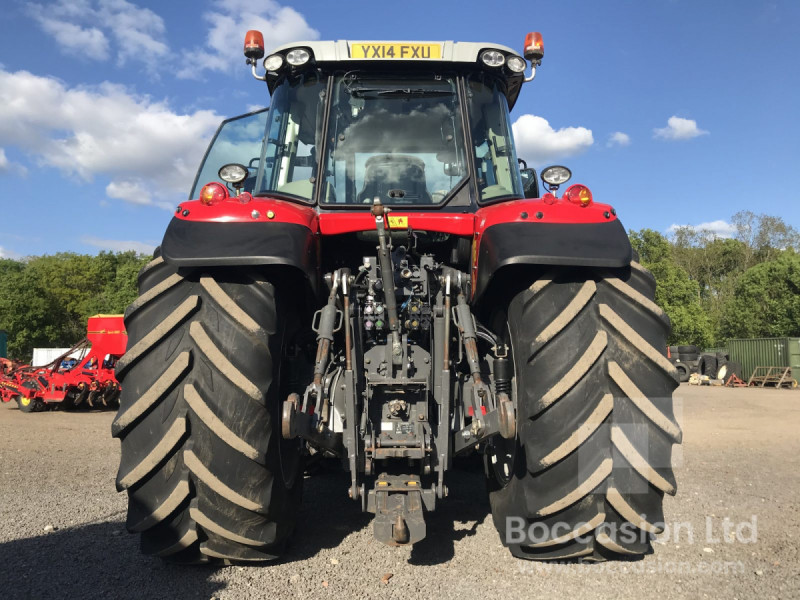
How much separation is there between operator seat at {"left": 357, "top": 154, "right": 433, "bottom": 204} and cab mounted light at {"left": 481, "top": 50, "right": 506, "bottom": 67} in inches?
30.4

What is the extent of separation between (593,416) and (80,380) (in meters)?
13.6

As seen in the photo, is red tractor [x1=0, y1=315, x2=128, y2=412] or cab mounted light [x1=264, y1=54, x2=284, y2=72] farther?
red tractor [x1=0, y1=315, x2=128, y2=412]

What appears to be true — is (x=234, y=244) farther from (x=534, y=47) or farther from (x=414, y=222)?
(x=534, y=47)

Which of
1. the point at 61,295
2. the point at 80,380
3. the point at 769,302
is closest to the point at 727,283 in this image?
the point at 769,302

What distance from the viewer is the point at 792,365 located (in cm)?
2642

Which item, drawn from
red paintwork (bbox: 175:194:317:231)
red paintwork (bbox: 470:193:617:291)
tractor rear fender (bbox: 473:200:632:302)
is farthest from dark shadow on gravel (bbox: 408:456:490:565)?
red paintwork (bbox: 175:194:317:231)

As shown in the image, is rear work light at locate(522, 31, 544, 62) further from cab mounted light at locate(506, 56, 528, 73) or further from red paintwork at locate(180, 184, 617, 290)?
red paintwork at locate(180, 184, 617, 290)

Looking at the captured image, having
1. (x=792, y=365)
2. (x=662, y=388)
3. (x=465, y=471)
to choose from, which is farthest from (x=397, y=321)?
(x=792, y=365)

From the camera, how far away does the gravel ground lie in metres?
2.87

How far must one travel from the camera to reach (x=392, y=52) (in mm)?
3852

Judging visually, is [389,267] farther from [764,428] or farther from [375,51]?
[764,428]

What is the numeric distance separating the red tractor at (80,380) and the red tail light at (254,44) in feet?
36.6

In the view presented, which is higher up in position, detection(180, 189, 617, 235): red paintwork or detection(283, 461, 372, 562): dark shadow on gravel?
detection(180, 189, 617, 235): red paintwork

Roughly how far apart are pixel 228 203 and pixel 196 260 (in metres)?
0.39
